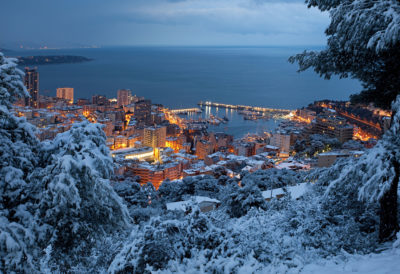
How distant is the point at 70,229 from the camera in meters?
2.17

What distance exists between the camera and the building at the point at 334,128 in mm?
22172

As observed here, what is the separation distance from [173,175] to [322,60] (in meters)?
15.1

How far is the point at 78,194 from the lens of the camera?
2061mm

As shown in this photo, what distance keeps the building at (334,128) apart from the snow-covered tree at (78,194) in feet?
71.3

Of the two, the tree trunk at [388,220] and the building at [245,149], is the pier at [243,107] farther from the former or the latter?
the tree trunk at [388,220]

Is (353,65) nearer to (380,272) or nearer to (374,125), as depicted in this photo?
(380,272)

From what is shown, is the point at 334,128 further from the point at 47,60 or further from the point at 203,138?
the point at 47,60

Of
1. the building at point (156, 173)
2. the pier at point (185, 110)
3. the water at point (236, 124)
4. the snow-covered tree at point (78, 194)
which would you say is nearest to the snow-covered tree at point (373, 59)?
the snow-covered tree at point (78, 194)

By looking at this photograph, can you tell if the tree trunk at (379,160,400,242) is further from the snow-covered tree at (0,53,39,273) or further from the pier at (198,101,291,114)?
the pier at (198,101,291,114)

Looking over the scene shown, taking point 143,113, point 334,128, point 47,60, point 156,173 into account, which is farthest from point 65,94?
point 334,128

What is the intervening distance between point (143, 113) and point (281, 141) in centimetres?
1816

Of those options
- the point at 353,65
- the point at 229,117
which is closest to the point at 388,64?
the point at 353,65

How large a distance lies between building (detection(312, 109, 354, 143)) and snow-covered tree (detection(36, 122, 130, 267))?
21.7m

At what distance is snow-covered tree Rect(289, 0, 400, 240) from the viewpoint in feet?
7.20
